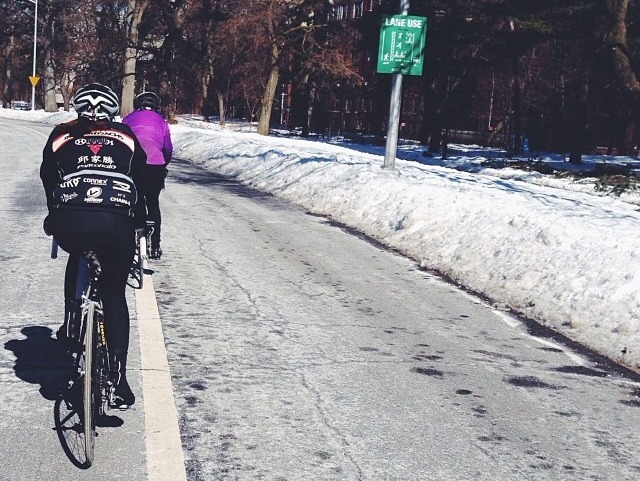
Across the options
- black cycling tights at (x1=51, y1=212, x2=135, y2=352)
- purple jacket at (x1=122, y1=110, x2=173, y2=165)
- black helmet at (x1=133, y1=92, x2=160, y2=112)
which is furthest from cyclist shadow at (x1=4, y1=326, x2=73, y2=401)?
black helmet at (x1=133, y1=92, x2=160, y2=112)

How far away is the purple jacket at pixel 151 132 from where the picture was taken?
918 centimetres

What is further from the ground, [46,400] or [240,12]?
[240,12]

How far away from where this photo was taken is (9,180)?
18.0 metres

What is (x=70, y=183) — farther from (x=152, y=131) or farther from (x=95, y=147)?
(x=152, y=131)

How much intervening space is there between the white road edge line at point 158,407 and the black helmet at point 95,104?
67.2 inches

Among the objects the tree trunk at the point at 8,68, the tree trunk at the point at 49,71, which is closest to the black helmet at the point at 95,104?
the tree trunk at the point at 49,71

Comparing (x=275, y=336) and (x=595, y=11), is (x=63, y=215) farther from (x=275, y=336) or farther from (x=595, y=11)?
(x=595, y=11)

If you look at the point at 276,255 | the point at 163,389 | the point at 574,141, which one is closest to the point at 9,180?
the point at 276,255

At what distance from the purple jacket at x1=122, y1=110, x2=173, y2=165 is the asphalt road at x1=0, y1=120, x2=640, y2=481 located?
1.26 metres

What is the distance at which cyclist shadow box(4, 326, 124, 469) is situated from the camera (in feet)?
15.0

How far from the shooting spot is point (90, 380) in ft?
14.1

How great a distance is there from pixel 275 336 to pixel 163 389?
1.66 metres

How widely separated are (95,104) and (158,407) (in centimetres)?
179

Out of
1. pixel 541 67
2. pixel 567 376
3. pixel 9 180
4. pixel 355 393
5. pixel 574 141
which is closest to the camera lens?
pixel 355 393
